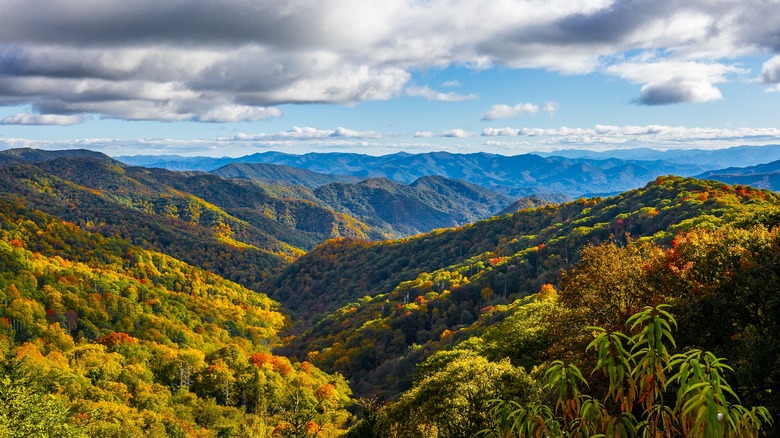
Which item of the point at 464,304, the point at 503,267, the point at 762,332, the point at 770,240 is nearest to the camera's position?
the point at 762,332

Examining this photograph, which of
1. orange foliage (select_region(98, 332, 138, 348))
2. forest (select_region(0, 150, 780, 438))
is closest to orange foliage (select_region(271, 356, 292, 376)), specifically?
forest (select_region(0, 150, 780, 438))

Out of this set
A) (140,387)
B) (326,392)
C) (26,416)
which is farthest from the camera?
A: (326,392)

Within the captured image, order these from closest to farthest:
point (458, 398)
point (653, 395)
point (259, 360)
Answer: point (653, 395)
point (458, 398)
point (259, 360)

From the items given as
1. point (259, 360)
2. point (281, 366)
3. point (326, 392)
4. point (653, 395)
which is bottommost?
point (281, 366)

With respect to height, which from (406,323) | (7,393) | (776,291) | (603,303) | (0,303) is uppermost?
(776,291)

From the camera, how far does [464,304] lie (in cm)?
17312

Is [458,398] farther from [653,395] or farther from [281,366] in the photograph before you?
[281,366]

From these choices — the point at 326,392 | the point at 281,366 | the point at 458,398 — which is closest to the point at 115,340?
the point at 281,366

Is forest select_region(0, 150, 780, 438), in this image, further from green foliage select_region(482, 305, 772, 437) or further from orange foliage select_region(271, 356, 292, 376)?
orange foliage select_region(271, 356, 292, 376)

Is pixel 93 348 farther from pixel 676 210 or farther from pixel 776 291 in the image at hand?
pixel 676 210

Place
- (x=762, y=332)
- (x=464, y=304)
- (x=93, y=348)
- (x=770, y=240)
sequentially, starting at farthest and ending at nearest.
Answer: (x=464, y=304)
(x=93, y=348)
(x=770, y=240)
(x=762, y=332)

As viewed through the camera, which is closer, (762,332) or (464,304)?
(762,332)

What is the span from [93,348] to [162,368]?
1973cm

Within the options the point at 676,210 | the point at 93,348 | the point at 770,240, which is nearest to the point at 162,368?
the point at 93,348
